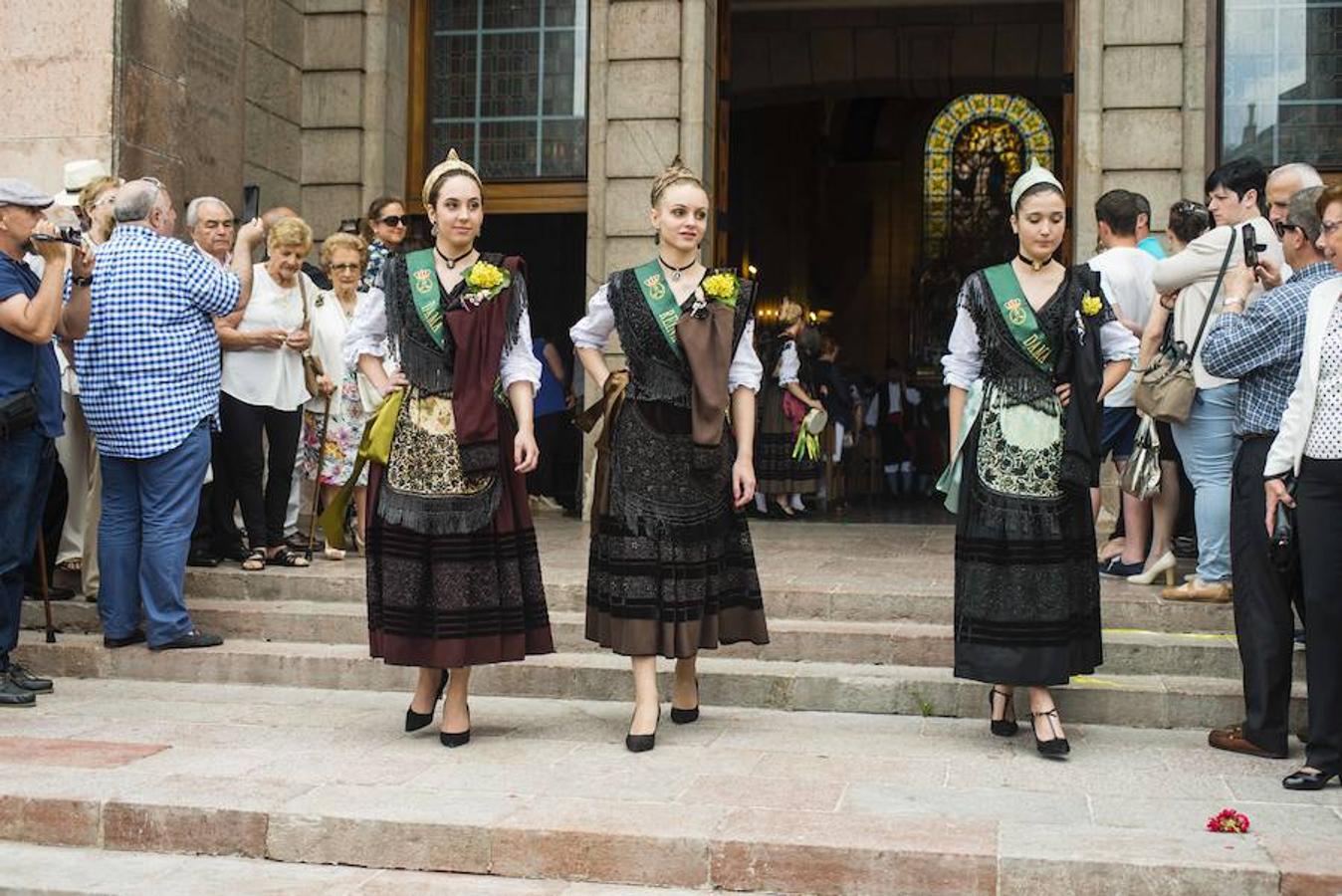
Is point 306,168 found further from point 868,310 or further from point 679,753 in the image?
point 868,310

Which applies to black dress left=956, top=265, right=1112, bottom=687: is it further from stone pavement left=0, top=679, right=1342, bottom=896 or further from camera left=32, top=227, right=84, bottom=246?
camera left=32, top=227, right=84, bottom=246

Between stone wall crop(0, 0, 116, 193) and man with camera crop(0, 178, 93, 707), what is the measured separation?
9.18 feet

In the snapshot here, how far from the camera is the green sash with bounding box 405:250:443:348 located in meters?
5.89

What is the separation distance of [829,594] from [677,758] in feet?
6.47

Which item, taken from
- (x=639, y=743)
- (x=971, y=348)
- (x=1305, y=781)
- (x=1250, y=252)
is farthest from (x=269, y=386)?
(x=1305, y=781)

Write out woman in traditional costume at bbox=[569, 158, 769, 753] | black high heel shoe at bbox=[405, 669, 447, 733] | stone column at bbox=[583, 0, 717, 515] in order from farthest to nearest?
stone column at bbox=[583, 0, 717, 515] → black high heel shoe at bbox=[405, 669, 447, 733] → woman in traditional costume at bbox=[569, 158, 769, 753]

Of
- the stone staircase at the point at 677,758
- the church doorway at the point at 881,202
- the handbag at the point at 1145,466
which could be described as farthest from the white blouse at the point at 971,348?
the church doorway at the point at 881,202

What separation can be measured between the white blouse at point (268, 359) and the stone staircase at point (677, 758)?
2.98ft

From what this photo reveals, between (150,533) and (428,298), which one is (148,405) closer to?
(150,533)

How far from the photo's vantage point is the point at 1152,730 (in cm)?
631

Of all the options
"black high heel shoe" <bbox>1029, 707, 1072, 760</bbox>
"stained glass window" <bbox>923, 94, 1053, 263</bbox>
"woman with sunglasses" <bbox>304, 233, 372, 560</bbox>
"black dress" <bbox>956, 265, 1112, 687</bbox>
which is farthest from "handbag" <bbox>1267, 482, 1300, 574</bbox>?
A: "stained glass window" <bbox>923, 94, 1053, 263</bbox>

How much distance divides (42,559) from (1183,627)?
16.8ft

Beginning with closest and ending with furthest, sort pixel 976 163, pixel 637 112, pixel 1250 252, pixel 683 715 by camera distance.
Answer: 1. pixel 1250 252
2. pixel 683 715
3. pixel 637 112
4. pixel 976 163

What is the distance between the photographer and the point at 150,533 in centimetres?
732
